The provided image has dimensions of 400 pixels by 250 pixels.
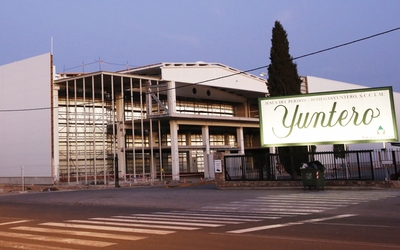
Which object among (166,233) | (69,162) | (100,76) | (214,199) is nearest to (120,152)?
(69,162)

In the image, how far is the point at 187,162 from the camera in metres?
55.8

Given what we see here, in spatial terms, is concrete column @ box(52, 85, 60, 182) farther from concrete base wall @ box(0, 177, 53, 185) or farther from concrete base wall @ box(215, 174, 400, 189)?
concrete base wall @ box(215, 174, 400, 189)

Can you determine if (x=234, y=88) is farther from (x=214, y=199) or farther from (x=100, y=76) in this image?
(x=214, y=199)

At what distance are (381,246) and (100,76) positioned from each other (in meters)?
40.9

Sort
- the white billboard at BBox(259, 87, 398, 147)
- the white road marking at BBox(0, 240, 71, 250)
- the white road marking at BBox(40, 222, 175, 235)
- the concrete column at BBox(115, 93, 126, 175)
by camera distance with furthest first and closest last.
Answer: the concrete column at BBox(115, 93, 126, 175) → the white billboard at BBox(259, 87, 398, 147) → the white road marking at BBox(40, 222, 175, 235) → the white road marking at BBox(0, 240, 71, 250)

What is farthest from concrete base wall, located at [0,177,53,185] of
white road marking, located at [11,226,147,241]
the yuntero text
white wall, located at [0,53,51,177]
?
white road marking, located at [11,226,147,241]

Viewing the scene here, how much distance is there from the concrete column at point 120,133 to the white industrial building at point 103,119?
0.11 metres

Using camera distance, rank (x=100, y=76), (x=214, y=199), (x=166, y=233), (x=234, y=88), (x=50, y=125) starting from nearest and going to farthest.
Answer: (x=166, y=233), (x=214, y=199), (x=50, y=125), (x=100, y=76), (x=234, y=88)

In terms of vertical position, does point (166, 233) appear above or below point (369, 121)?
below

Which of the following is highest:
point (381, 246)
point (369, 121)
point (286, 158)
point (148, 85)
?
point (148, 85)

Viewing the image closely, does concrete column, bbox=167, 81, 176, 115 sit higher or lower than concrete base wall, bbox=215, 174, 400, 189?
higher

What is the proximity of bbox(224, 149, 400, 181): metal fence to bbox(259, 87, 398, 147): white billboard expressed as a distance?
1.08m

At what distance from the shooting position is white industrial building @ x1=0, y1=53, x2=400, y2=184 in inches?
1740

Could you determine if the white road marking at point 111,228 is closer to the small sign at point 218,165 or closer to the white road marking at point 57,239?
the white road marking at point 57,239
